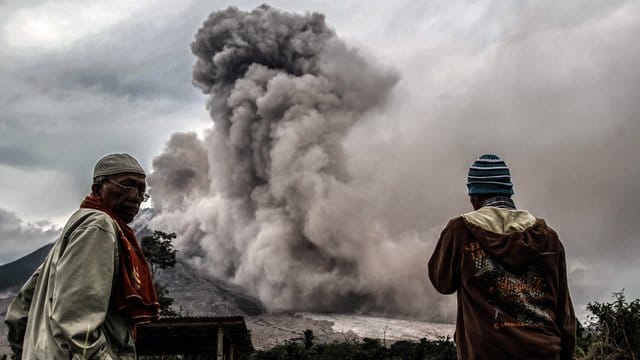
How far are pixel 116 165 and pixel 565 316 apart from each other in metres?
1.52

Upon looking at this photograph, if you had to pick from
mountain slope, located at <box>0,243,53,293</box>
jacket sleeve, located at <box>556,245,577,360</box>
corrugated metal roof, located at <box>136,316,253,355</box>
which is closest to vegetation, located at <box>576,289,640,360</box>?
A: corrugated metal roof, located at <box>136,316,253,355</box>

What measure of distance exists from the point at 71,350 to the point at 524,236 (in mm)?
1400

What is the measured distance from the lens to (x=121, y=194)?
2129mm

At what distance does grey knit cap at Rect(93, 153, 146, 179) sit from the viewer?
214cm

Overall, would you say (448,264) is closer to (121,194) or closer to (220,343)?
(121,194)

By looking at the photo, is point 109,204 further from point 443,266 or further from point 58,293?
point 443,266

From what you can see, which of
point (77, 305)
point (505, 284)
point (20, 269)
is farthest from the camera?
point (20, 269)

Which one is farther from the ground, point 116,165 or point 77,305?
point 116,165

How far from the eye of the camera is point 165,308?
32094 mm

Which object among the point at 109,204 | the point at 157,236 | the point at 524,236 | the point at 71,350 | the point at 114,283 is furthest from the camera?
the point at 157,236

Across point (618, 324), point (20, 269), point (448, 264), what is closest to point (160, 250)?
point (618, 324)

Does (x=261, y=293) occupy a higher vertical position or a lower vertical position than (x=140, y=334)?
higher

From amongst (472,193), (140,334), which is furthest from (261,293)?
(472,193)

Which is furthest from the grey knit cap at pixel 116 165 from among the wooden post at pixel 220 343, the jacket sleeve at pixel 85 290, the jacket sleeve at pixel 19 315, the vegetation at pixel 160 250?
the vegetation at pixel 160 250
